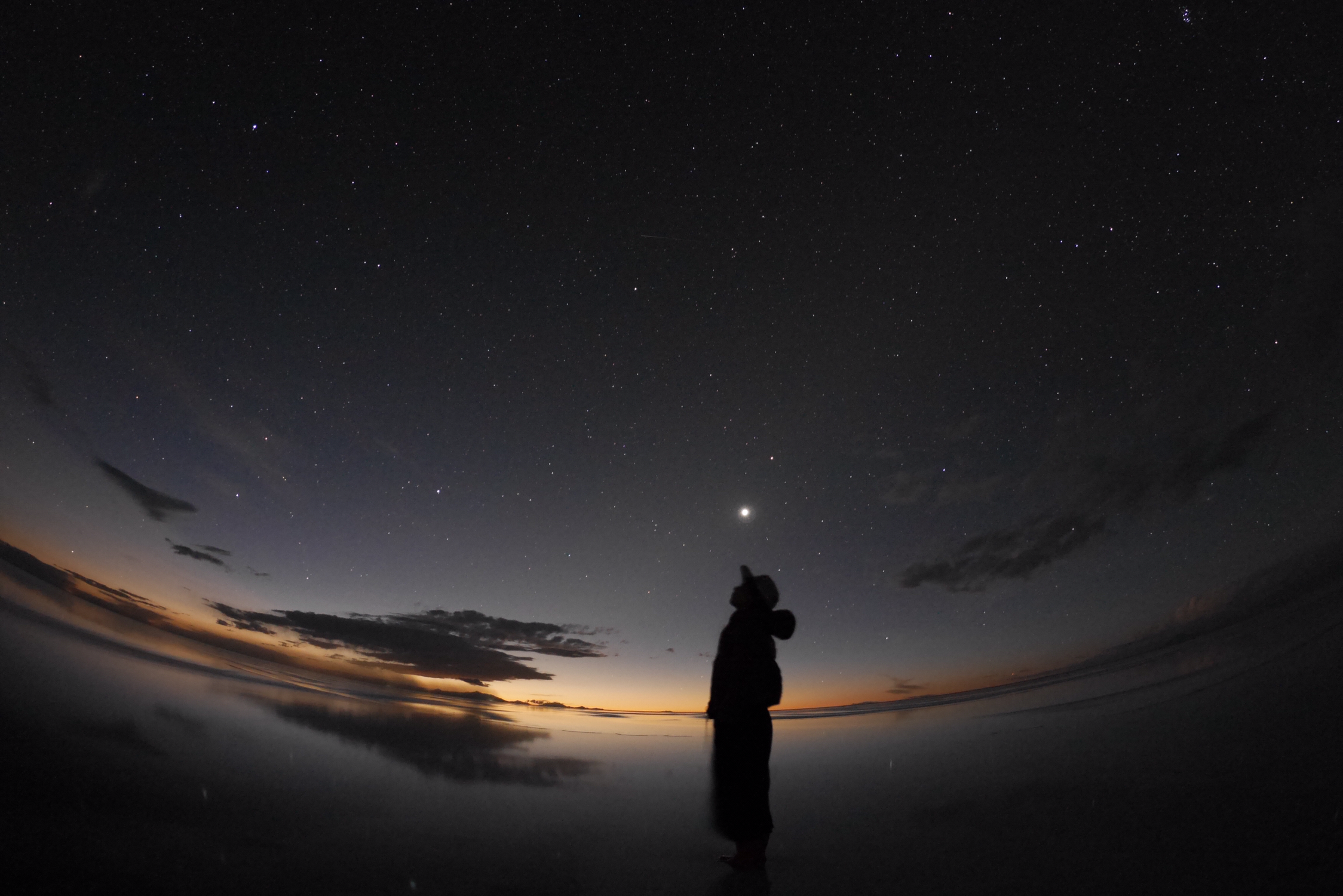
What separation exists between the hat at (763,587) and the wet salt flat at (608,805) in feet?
6.32

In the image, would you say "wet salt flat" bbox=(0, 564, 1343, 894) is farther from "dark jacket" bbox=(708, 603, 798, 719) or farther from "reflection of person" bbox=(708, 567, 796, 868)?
"dark jacket" bbox=(708, 603, 798, 719)

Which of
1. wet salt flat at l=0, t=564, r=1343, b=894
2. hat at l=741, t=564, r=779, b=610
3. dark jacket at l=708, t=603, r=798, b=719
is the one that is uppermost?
hat at l=741, t=564, r=779, b=610

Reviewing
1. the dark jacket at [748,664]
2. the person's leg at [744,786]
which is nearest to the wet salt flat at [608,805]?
the person's leg at [744,786]

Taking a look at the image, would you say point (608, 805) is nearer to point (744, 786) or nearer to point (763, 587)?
point (744, 786)

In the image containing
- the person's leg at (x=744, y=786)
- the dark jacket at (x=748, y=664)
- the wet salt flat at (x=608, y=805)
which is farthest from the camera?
the dark jacket at (x=748, y=664)

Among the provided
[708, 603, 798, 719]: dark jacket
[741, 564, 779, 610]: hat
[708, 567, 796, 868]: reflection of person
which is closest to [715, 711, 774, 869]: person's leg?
[708, 567, 796, 868]: reflection of person

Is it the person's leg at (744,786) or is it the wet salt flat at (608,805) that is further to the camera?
the person's leg at (744,786)

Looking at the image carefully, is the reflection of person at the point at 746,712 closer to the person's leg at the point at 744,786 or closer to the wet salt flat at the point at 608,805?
the person's leg at the point at 744,786

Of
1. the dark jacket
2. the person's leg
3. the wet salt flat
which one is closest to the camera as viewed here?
the wet salt flat

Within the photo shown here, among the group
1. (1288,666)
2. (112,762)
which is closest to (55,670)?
(112,762)

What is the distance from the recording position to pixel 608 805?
5.70m

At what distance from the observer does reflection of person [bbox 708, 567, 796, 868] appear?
3662 millimetres

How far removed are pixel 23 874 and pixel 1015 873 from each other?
5583mm

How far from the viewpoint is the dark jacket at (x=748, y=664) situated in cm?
395
